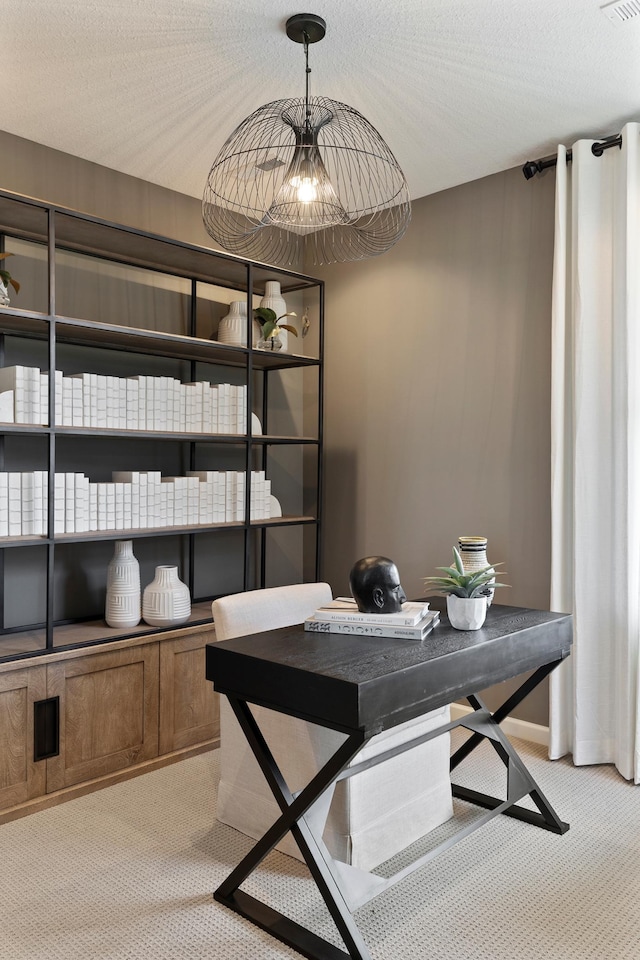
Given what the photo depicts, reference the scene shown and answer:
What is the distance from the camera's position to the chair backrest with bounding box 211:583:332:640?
2.44m

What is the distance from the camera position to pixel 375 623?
2.15 m

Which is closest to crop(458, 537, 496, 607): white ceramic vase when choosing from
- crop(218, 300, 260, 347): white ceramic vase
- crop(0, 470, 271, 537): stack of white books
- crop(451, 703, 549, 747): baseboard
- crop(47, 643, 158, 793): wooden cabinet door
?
crop(451, 703, 549, 747): baseboard

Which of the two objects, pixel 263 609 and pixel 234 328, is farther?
pixel 234 328

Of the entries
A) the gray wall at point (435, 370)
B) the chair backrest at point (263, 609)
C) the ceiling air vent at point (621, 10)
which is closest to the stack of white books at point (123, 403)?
the gray wall at point (435, 370)

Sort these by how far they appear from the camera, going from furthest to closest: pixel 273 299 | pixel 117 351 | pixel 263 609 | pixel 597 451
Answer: pixel 273 299 → pixel 117 351 → pixel 597 451 → pixel 263 609

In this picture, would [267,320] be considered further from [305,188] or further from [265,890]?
[265,890]

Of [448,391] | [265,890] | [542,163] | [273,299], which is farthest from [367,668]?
[542,163]

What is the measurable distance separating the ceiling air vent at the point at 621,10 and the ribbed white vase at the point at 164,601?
8.60ft

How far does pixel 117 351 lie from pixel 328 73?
154 centimetres

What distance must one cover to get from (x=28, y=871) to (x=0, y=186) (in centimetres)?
261

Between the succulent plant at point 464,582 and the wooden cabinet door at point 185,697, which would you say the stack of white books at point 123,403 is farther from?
the succulent plant at point 464,582

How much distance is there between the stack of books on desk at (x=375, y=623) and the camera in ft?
6.97

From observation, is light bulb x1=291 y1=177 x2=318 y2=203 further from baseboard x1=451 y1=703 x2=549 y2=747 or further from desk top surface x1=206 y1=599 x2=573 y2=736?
baseboard x1=451 y1=703 x2=549 y2=747

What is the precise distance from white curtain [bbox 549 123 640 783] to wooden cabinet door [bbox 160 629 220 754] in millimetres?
1547
